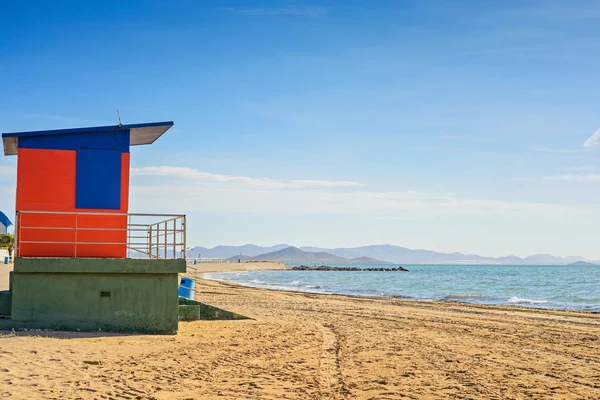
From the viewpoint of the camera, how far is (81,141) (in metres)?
13.5

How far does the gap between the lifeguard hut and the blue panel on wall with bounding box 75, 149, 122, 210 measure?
0.02m

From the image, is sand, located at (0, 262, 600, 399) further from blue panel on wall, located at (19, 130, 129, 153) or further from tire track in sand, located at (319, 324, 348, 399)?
blue panel on wall, located at (19, 130, 129, 153)

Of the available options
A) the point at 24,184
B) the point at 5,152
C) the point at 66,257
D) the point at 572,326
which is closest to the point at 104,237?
the point at 66,257

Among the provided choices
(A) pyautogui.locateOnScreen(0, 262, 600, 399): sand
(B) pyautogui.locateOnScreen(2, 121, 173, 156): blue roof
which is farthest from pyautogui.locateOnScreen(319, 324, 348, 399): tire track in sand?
(B) pyautogui.locateOnScreen(2, 121, 173, 156): blue roof

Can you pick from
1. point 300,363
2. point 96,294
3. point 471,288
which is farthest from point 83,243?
point 471,288

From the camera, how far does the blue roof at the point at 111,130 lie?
13.1m

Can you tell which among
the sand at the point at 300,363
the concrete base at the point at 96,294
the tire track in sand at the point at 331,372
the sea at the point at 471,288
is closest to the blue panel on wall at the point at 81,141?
the concrete base at the point at 96,294

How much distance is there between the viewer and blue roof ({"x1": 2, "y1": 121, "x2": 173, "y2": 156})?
43.1ft

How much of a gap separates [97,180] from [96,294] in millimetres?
2575

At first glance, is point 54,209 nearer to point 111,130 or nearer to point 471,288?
point 111,130

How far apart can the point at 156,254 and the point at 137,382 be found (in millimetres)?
5845

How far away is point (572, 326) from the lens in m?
18.8

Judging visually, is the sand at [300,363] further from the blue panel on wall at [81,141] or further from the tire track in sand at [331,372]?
the blue panel on wall at [81,141]

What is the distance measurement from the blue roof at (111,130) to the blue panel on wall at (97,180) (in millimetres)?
492
